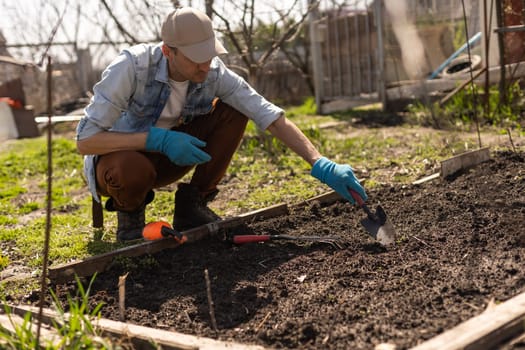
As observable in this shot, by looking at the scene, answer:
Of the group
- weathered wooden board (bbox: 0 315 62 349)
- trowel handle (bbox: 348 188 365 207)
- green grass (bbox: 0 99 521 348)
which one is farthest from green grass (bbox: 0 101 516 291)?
trowel handle (bbox: 348 188 365 207)

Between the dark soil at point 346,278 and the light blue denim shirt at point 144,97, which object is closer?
the dark soil at point 346,278

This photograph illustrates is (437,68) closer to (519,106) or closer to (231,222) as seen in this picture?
(519,106)

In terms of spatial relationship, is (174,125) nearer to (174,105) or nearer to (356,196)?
(174,105)

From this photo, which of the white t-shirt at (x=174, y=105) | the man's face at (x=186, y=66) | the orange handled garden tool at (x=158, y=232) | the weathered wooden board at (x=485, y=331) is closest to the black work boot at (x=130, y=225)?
the orange handled garden tool at (x=158, y=232)

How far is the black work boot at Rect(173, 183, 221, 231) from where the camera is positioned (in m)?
3.71

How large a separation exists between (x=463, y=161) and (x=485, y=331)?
99.0 inches

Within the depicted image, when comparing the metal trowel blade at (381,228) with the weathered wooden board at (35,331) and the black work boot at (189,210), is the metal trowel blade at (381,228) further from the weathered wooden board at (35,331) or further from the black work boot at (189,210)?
the weathered wooden board at (35,331)

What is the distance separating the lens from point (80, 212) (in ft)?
15.4

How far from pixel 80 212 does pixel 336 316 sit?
9.46ft

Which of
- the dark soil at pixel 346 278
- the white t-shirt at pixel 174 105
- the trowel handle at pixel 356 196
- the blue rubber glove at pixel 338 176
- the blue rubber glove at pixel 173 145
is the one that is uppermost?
the white t-shirt at pixel 174 105

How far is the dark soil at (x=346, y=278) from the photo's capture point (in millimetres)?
2240

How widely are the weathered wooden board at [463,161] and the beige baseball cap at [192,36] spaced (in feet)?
6.00

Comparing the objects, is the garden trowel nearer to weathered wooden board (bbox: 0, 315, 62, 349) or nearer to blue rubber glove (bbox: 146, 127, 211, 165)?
blue rubber glove (bbox: 146, 127, 211, 165)

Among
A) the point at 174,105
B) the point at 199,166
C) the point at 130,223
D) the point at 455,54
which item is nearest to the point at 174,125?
the point at 174,105
